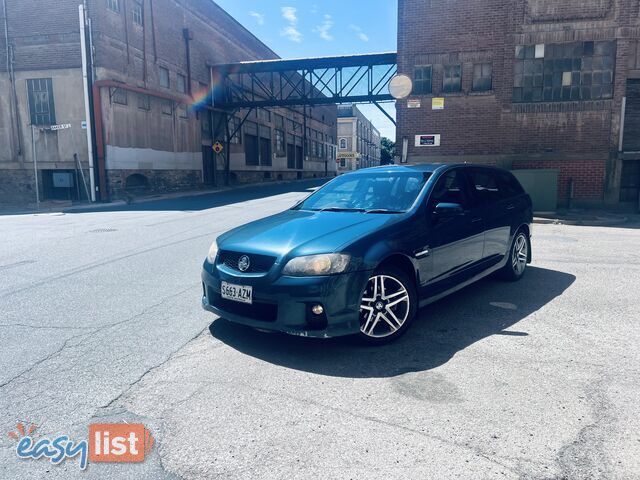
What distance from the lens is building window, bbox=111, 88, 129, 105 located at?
22444 mm

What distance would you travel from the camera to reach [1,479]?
2.38m

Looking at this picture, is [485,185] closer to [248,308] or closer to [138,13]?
[248,308]

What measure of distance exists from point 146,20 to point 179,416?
89.4 ft

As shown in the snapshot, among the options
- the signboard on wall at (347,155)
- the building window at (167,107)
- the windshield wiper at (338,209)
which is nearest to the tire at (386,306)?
the windshield wiper at (338,209)

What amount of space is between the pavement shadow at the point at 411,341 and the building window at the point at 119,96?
2115 centimetres

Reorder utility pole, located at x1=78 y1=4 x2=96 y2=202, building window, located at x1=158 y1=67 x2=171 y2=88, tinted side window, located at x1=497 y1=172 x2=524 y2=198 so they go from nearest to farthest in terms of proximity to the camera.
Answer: tinted side window, located at x1=497 y1=172 x2=524 y2=198 → utility pole, located at x1=78 y1=4 x2=96 y2=202 → building window, located at x1=158 y1=67 x2=171 y2=88

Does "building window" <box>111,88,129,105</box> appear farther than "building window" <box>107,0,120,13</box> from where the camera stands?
No

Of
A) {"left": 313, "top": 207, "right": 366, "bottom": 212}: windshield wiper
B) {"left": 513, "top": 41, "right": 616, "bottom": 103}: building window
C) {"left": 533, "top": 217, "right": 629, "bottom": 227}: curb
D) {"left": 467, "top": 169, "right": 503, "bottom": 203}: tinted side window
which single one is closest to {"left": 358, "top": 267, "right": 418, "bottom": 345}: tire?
{"left": 313, "top": 207, "right": 366, "bottom": 212}: windshield wiper

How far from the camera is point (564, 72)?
15797 mm

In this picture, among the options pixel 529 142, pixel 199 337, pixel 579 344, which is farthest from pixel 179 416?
pixel 529 142

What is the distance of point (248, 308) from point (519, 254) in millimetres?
4255

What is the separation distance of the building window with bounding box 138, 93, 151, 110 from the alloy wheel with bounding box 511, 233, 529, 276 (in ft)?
74.3

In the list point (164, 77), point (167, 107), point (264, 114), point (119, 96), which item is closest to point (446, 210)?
point (119, 96)

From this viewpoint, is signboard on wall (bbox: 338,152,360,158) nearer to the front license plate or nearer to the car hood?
the car hood
